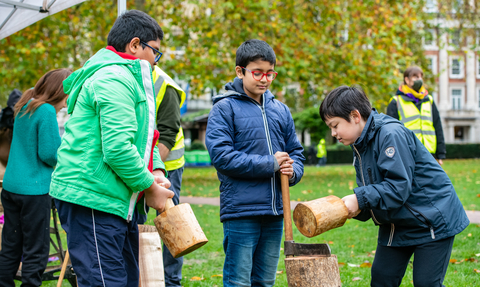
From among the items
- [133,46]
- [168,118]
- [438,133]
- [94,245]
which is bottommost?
[94,245]

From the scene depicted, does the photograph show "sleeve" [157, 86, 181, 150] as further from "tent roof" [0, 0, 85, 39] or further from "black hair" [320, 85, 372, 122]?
"black hair" [320, 85, 372, 122]

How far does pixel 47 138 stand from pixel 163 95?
3.12ft

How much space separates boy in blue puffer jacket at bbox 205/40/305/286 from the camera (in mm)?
2938

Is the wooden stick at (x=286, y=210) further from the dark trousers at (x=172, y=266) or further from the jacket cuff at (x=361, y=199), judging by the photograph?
the dark trousers at (x=172, y=266)

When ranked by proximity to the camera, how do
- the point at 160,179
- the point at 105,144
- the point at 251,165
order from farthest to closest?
the point at 251,165 < the point at 160,179 < the point at 105,144

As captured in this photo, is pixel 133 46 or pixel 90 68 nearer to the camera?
pixel 90 68

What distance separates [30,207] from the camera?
Result: 11.9 feet

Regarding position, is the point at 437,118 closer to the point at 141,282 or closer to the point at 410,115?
the point at 410,115

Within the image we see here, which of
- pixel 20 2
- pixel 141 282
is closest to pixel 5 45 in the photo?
pixel 20 2

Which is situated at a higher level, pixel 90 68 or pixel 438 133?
pixel 90 68

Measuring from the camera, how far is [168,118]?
3.78 metres

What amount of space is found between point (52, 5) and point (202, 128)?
132ft

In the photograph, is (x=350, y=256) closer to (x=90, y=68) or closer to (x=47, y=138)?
(x=47, y=138)

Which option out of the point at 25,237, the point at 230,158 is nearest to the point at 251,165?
the point at 230,158
